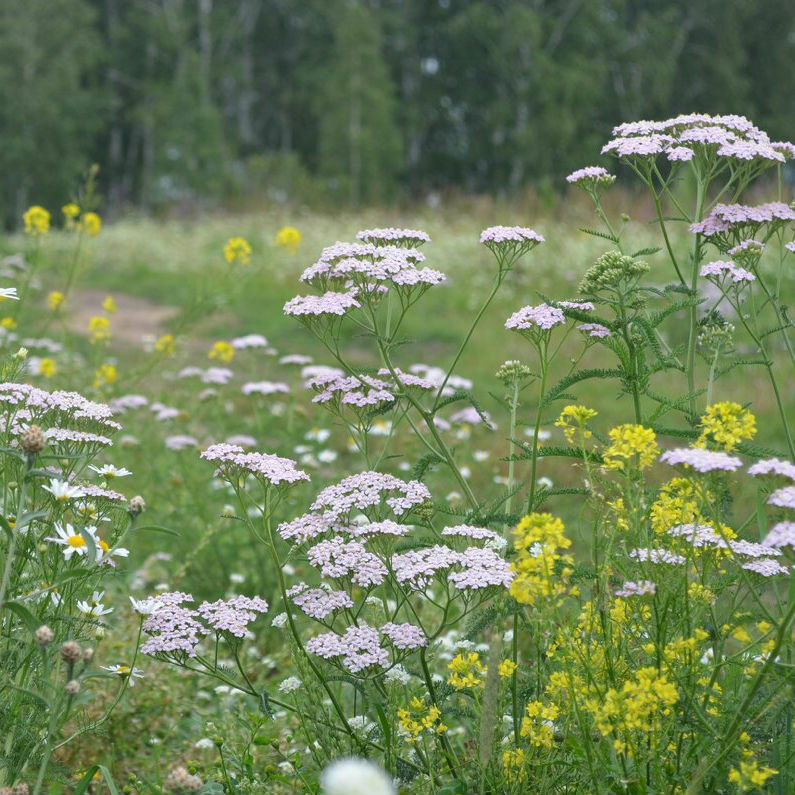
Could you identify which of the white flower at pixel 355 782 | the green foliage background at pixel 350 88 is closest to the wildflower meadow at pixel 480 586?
the white flower at pixel 355 782

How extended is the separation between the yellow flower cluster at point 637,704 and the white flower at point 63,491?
101cm

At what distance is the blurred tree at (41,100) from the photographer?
2409 centimetres

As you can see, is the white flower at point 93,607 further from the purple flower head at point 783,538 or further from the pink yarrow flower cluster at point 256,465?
the purple flower head at point 783,538

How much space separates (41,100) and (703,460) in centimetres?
2540

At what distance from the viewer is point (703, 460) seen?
161 centimetres

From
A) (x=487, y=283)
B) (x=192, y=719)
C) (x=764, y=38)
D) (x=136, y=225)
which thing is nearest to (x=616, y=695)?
(x=192, y=719)

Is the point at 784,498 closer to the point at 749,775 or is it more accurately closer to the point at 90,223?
the point at 749,775

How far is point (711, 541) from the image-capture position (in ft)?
5.79

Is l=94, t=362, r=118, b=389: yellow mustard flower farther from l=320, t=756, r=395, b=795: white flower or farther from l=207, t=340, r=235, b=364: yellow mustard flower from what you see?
l=320, t=756, r=395, b=795: white flower

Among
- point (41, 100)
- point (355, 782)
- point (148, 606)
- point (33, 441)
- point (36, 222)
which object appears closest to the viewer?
point (355, 782)

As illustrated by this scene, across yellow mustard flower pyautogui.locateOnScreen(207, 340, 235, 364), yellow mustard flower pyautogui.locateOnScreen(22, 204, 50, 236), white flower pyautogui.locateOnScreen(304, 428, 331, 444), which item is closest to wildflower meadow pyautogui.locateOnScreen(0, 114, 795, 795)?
white flower pyautogui.locateOnScreen(304, 428, 331, 444)

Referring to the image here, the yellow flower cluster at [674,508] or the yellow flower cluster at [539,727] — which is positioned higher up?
the yellow flower cluster at [674,508]

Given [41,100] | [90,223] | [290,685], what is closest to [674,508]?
[290,685]

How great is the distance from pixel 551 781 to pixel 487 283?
9915 mm
